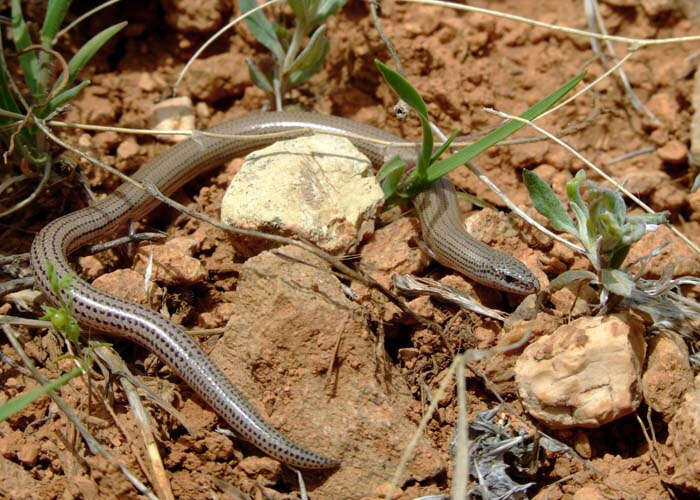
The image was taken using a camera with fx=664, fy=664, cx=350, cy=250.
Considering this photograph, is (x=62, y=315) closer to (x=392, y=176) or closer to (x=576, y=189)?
(x=392, y=176)

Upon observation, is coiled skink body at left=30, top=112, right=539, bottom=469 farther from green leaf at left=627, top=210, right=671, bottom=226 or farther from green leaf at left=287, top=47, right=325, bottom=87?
green leaf at left=627, top=210, right=671, bottom=226

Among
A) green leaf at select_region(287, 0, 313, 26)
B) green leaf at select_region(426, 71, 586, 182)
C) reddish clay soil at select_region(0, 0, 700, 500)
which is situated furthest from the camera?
green leaf at select_region(287, 0, 313, 26)

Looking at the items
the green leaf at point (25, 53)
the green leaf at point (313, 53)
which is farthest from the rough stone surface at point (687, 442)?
the green leaf at point (25, 53)

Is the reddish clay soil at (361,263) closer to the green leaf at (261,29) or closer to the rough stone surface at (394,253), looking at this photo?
the rough stone surface at (394,253)

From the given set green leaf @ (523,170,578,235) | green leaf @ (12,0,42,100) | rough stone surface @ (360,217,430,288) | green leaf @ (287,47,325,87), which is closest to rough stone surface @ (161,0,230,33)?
green leaf @ (287,47,325,87)

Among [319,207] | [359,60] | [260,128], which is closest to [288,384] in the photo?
[319,207]

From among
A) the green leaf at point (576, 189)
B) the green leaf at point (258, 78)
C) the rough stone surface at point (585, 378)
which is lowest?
the rough stone surface at point (585, 378)
